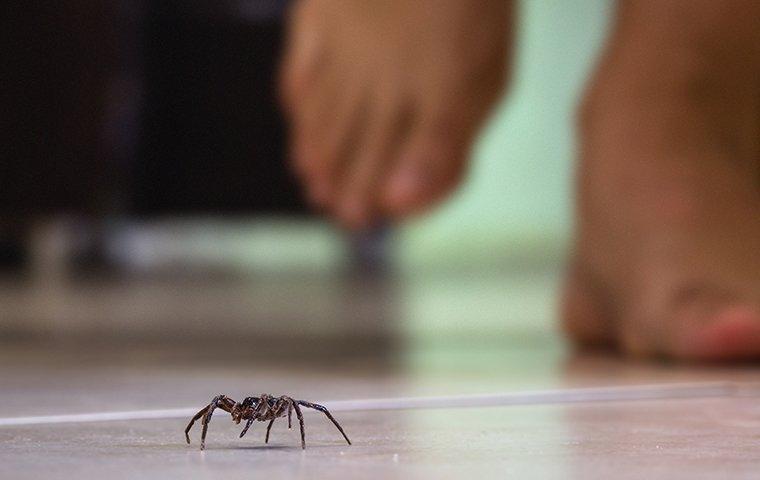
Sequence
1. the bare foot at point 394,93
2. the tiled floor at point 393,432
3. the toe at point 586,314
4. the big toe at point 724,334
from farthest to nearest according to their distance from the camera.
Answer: the bare foot at point 394,93 < the toe at point 586,314 < the big toe at point 724,334 < the tiled floor at point 393,432

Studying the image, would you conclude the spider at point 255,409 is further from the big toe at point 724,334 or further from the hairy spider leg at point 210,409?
the big toe at point 724,334

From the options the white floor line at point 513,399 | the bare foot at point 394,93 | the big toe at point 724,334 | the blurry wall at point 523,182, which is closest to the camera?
the white floor line at point 513,399

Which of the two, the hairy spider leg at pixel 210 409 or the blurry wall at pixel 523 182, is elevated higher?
the blurry wall at pixel 523 182

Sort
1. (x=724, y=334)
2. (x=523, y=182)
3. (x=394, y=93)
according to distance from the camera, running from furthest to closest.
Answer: (x=523, y=182) → (x=394, y=93) → (x=724, y=334)

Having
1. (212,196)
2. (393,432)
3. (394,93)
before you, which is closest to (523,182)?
(212,196)

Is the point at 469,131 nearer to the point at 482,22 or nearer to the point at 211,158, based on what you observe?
the point at 482,22

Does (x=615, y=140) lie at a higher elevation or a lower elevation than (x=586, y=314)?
higher

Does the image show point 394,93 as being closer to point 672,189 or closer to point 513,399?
point 672,189

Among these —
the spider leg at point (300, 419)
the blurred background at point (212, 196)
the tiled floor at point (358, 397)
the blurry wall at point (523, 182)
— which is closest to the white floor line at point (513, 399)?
the tiled floor at point (358, 397)
